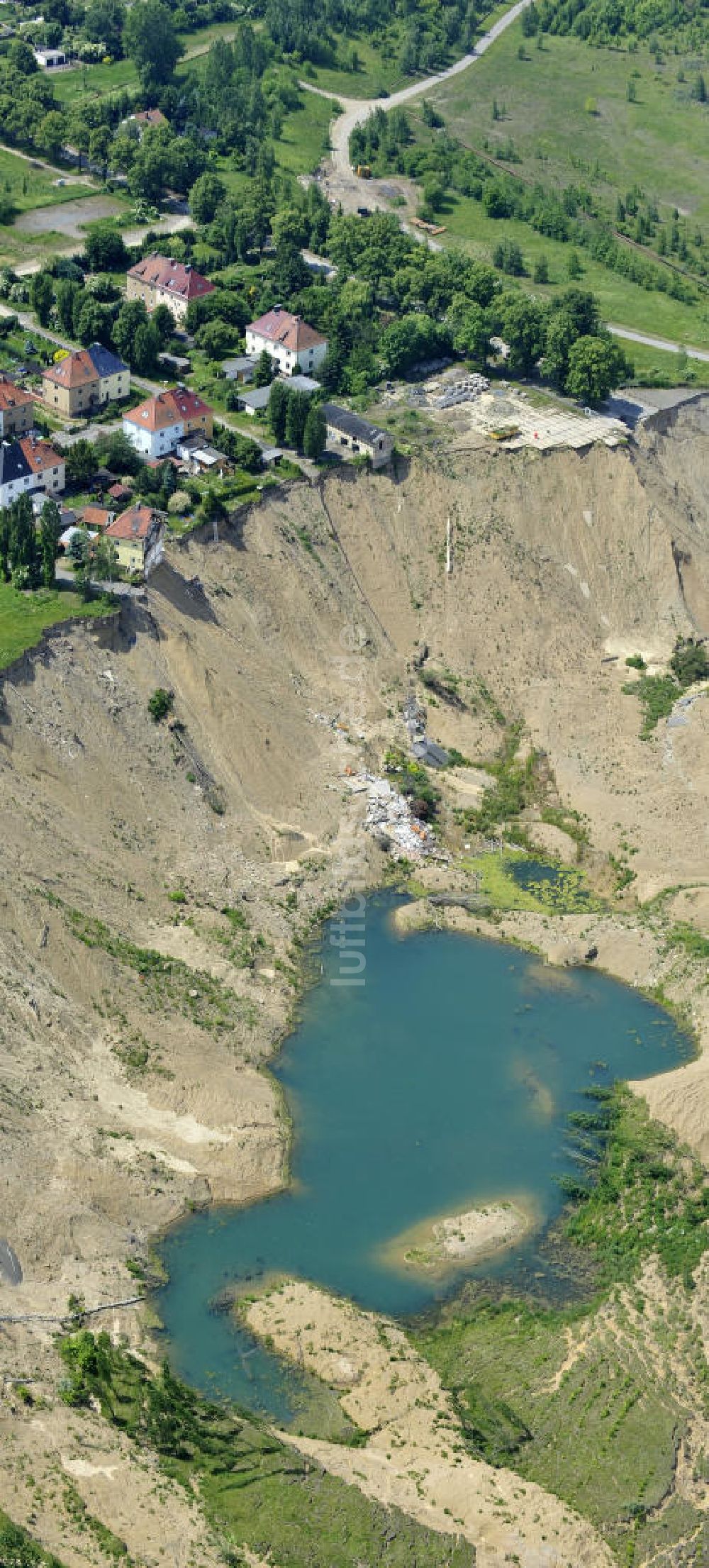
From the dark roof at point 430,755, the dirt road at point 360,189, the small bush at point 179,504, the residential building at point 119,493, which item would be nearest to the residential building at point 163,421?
the residential building at point 119,493

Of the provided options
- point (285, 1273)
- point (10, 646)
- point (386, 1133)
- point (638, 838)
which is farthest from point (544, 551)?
point (285, 1273)

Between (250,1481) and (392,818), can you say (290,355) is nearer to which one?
(392,818)

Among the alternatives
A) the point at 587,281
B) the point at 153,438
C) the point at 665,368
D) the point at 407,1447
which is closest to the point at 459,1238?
the point at 407,1447

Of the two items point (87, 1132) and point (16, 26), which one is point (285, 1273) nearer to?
point (87, 1132)

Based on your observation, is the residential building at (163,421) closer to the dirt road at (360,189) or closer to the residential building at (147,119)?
the dirt road at (360,189)

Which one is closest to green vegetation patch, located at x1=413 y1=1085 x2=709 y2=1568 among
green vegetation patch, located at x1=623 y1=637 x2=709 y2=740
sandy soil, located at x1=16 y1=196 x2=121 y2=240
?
green vegetation patch, located at x1=623 y1=637 x2=709 y2=740

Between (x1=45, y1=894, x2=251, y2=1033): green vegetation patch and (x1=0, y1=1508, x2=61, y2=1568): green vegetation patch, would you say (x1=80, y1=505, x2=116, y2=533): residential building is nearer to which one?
(x1=45, y1=894, x2=251, y2=1033): green vegetation patch
